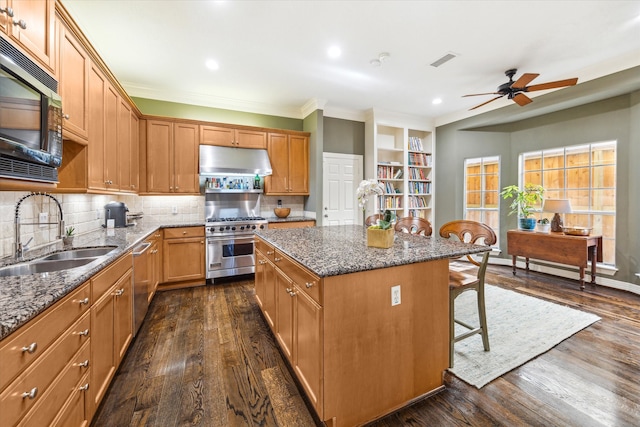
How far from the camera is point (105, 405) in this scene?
1.68 m

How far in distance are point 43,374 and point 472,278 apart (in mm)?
2555

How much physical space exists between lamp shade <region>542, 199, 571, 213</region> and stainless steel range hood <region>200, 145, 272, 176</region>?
14.5 ft

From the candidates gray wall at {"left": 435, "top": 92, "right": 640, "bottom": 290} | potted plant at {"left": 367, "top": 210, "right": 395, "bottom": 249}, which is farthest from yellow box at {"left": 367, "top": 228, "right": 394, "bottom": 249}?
gray wall at {"left": 435, "top": 92, "right": 640, "bottom": 290}

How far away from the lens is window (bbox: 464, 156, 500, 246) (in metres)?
5.22

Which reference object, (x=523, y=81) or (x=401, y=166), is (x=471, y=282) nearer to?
(x=523, y=81)

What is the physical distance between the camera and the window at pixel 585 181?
397 centimetres

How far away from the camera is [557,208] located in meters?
4.11

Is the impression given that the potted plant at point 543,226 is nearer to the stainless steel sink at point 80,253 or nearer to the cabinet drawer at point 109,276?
the cabinet drawer at point 109,276

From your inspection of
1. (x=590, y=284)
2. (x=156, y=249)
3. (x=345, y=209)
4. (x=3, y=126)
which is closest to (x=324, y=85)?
(x=345, y=209)

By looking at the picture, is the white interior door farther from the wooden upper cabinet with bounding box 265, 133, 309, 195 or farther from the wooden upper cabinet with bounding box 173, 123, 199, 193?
the wooden upper cabinet with bounding box 173, 123, 199, 193

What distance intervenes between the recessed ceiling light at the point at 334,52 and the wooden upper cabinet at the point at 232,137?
1.82 meters

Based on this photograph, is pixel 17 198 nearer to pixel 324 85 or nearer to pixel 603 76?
pixel 324 85

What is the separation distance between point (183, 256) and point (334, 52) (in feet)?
10.9

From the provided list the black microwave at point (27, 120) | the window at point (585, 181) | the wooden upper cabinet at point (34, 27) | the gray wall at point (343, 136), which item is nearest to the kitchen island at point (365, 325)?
the black microwave at point (27, 120)
